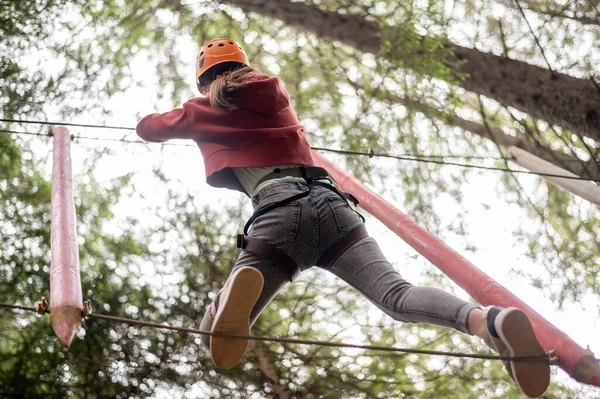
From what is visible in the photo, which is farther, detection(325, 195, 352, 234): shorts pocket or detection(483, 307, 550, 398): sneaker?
detection(325, 195, 352, 234): shorts pocket

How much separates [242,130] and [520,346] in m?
1.06

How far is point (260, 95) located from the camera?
2297 millimetres

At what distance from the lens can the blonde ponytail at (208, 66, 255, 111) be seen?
2.26 m

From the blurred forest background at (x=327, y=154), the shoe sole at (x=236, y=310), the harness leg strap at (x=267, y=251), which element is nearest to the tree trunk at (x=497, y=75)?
the blurred forest background at (x=327, y=154)

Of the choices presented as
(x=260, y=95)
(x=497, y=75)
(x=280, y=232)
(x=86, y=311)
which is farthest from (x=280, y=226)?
(x=497, y=75)

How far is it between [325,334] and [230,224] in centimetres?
103

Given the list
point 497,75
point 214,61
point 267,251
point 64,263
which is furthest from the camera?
point 497,75

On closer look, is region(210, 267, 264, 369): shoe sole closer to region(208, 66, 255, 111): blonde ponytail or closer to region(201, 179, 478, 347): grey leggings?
region(201, 179, 478, 347): grey leggings

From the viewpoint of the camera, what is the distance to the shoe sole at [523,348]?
179cm

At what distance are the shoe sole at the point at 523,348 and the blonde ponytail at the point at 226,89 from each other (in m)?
1.06

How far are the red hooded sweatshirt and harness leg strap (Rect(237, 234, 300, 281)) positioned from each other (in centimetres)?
29

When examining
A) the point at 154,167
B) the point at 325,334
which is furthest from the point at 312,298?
the point at 154,167

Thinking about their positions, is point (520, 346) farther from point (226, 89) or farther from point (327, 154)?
point (327, 154)

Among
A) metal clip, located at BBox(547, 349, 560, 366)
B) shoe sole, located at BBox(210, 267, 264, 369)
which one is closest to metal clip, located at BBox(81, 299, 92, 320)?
shoe sole, located at BBox(210, 267, 264, 369)
